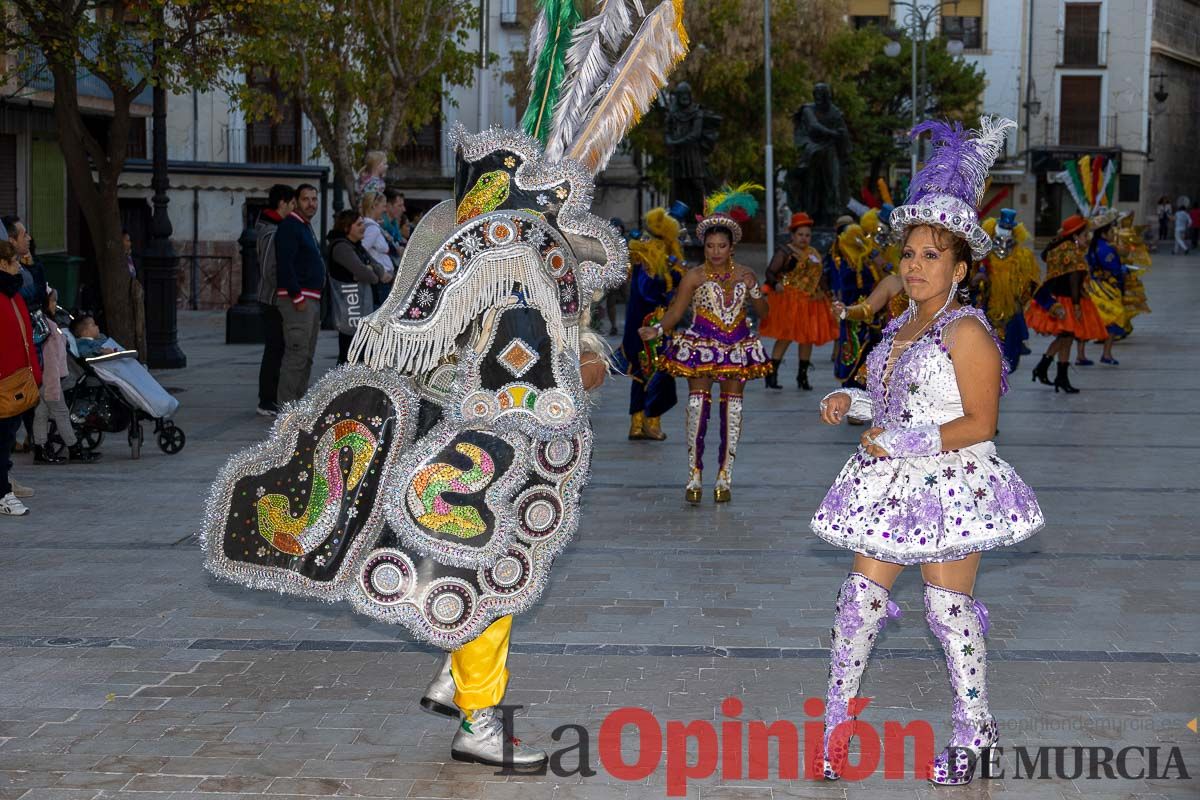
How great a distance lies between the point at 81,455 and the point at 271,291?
94.0 inches

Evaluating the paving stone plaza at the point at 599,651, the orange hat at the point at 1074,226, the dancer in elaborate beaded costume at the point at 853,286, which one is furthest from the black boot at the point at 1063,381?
the paving stone plaza at the point at 599,651

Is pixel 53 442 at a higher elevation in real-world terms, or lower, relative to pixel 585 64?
lower

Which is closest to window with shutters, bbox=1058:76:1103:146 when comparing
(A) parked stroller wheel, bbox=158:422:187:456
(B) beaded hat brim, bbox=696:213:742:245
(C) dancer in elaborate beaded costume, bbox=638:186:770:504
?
(B) beaded hat brim, bbox=696:213:742:245

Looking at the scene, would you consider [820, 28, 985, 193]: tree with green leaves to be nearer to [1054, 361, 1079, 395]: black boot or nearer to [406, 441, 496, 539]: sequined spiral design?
[1054, 361, 1079, 395]: black boot

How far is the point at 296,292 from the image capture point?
1265cm

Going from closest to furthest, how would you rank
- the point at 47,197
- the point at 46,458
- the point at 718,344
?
the point at 718,344
the point at 46,458
the point at 47,197

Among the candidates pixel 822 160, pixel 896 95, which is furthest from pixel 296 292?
pixel 896 95

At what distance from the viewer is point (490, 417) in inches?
182

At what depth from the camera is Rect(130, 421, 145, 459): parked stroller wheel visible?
440 inches

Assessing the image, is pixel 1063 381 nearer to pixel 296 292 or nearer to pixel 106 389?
pixel 296 292

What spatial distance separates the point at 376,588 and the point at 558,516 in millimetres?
600

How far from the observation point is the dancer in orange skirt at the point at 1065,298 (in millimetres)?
15695

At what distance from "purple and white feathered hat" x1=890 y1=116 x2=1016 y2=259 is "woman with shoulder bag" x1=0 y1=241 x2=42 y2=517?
5.80m

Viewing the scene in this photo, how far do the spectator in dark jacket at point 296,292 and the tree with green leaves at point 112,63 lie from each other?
189 centimetres
